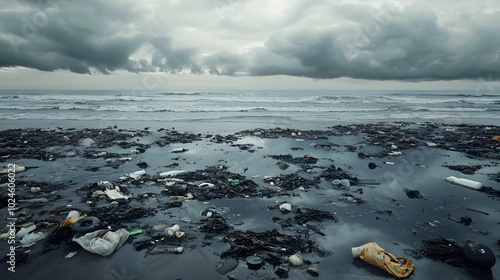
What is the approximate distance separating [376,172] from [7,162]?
40.2ft


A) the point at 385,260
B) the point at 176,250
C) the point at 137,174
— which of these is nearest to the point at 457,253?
the point at 385,260

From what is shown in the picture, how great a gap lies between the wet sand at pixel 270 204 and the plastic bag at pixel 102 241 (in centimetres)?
10

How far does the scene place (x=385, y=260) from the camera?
298cm

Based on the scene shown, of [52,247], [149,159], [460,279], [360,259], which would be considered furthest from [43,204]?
[460,279]

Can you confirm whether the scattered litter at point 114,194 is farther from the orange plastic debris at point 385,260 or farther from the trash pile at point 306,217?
the orange plastic debris at point 385,260

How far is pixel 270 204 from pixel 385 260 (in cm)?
237

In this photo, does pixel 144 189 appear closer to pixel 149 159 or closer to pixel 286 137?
pixel 149 159

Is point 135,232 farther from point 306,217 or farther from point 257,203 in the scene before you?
point 306,217

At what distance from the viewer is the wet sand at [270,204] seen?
305 centimetres

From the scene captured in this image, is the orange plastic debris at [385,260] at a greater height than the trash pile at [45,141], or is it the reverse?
the trash pile at [45,141]

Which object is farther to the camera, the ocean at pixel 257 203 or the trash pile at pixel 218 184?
the trash pile at pixel 218 184

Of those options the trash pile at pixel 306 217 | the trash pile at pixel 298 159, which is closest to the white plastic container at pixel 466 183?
the trash pile at pixel 298 159

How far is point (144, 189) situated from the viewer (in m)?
5.60

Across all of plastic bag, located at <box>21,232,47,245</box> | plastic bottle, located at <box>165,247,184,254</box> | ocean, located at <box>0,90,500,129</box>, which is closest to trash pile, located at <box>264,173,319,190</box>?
plastic bottle, located at <box>165,247,184,254</box>
